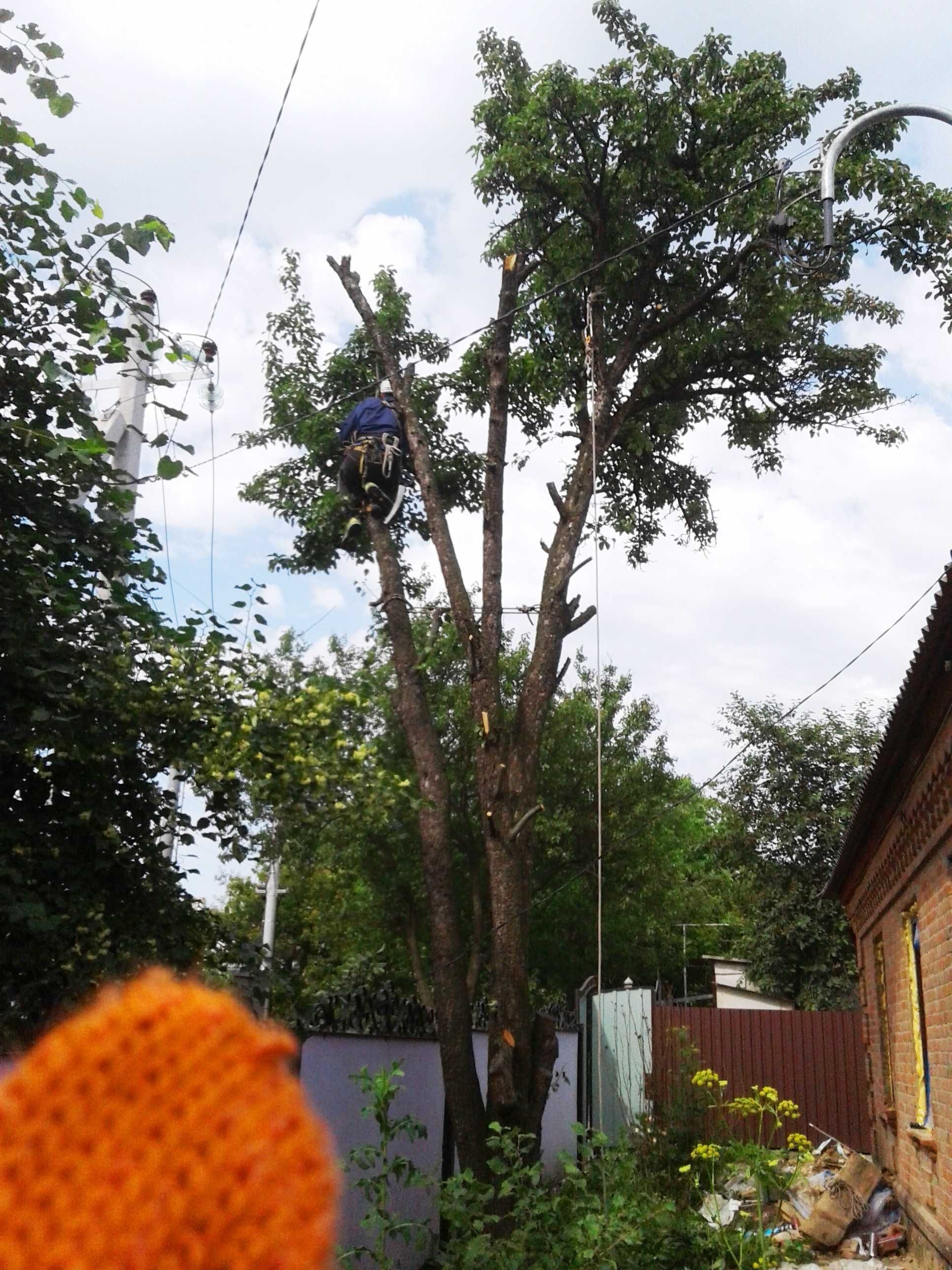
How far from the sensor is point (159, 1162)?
0.27 m

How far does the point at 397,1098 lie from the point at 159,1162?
33.4ft

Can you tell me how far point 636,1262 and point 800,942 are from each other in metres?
15.7

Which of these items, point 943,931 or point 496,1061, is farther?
point 496,1061

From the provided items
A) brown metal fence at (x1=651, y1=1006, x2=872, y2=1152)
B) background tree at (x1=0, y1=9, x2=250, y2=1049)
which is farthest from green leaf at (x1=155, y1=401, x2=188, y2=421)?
brown metal fence at (x1=651, y1=1006, x2=872, y2=1152)

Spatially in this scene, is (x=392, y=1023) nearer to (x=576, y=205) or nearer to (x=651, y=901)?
(x=576, y=205)

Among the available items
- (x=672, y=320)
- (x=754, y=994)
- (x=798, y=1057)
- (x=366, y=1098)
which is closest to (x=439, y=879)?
(x=366, y=1098)

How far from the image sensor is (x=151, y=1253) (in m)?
0.27

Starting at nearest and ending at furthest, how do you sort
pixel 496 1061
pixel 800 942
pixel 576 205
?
pixel 496 1061 → pixel 576 205 → pixel 800 942

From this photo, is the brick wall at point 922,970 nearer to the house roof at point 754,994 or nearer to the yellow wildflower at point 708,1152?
the yellow wildflower at point 708,1152

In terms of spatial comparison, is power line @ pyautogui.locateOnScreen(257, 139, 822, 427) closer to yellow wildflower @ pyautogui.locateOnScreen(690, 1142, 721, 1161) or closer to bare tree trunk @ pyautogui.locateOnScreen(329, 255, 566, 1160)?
bare tree trunk @ pyautogui.locateOnScreen(329, 255, 566, 1160)

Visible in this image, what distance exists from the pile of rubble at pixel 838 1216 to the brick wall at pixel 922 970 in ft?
0.99

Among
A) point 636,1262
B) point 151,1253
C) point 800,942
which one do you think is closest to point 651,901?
point 800,942

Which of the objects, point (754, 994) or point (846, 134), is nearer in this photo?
point (846, 134)

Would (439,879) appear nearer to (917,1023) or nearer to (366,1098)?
Answer: (366,1098)
